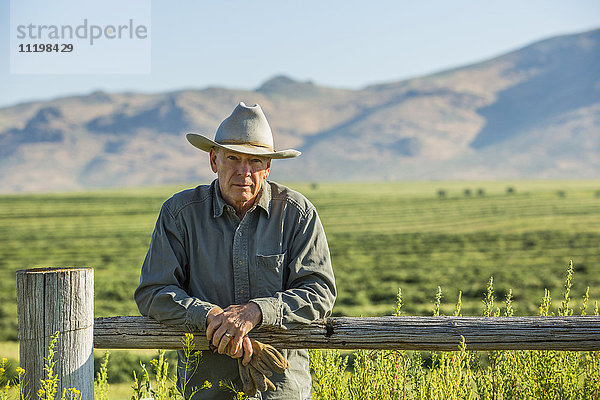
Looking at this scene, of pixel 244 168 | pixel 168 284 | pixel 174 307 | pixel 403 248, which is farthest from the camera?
pixel 403 248

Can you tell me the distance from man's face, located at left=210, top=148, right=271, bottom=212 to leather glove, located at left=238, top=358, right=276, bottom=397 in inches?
30.4

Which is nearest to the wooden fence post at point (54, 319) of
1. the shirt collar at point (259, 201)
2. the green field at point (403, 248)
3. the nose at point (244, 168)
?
the shirt collar at point (259, 201)

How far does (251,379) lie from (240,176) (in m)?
0.97

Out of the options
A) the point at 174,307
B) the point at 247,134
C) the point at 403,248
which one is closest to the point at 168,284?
the point at 174,307

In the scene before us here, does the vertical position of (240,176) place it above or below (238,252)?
above

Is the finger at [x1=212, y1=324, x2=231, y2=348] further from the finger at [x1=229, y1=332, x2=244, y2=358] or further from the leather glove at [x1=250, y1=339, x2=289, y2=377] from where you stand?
the leather glove at [x1=250, y1=339, x2=289, y2=377]

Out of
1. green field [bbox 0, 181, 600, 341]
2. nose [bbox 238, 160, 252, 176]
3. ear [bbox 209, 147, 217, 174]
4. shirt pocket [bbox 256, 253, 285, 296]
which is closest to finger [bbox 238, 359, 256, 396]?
shirt pocket [bbox 256, 253, 285, 296]

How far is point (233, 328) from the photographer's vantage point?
10.3ft

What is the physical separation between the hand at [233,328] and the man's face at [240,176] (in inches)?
21.8

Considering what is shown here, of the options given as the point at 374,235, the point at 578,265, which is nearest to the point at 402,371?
the point at 578,265

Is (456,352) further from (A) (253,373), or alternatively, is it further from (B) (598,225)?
(B) (598,225)

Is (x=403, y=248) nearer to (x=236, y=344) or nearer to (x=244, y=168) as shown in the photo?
(x=244, y=168)

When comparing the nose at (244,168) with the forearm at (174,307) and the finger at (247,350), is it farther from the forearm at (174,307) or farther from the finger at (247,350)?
the finger at (247,350)

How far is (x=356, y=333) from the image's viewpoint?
10.9ft
